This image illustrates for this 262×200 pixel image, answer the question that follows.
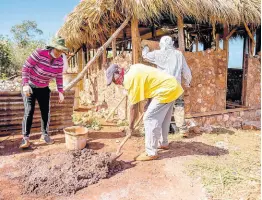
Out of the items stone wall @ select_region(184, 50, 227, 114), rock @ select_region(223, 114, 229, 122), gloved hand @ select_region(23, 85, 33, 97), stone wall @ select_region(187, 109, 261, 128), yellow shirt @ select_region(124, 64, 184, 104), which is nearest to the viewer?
yellow shirt @ select_region(124, 64, 184, 104)

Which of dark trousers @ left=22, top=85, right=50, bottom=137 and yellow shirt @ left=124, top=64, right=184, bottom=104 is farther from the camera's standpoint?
dark trousers @ left=22, top=85, right=50, bottom=137

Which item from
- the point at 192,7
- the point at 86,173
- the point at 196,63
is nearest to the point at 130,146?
the point at 86,173

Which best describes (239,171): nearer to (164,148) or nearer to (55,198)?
(164,148)

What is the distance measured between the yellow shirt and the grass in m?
1.04

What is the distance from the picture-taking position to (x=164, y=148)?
13.5 ft

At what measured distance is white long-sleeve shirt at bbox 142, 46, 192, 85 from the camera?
4.24 m

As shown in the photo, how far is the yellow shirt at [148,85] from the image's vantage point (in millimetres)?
3079

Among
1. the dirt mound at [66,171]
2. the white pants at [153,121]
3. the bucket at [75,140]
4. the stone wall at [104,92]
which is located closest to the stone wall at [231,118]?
the stone wall at [104,92]

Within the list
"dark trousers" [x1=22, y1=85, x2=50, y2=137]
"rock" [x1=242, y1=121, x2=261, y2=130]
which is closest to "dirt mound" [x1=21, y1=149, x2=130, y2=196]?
"dark trousers" [x1=22, y1=85, x2=50, y2=137]

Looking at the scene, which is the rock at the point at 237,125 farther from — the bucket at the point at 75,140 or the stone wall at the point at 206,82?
the bucket at the point at 75,140

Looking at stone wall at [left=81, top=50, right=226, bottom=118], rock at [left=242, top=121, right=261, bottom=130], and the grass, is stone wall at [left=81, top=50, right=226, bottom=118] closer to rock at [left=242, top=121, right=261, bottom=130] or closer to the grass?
rock at [left=242, top=121, right=261, bottom=130]

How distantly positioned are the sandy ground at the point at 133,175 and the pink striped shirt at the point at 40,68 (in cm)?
112

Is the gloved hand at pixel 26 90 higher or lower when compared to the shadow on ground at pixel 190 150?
higher

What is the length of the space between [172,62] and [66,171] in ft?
8.03
